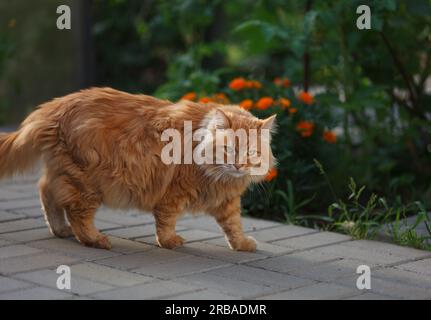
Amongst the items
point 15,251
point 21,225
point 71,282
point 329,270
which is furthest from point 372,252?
point 21,225

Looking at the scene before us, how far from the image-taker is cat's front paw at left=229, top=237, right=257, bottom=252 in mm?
A: 4477

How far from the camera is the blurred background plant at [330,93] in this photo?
5.61 m

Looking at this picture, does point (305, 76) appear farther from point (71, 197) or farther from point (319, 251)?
point (71, 197)

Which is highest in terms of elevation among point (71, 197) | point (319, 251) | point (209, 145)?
point (209, 145)

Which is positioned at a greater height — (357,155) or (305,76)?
(305,76)

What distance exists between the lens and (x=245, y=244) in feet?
14.7

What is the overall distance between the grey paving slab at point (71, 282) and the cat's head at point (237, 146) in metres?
0.94

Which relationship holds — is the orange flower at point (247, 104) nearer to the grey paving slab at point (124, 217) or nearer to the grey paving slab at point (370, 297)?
the grey paving slab at point (124, 217)

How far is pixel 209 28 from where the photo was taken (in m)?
9.08

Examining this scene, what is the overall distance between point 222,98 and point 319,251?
174cm

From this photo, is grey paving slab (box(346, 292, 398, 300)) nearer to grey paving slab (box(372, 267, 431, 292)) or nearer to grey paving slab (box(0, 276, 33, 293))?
grey paving slab (box(372, 267, 431, 292))

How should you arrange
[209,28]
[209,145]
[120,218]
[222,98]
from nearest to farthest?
[209,145] → [120,218] → [222,98] → [209,28]

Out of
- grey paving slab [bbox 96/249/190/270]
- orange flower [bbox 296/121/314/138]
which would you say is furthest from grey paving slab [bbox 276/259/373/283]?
orange flower [bbox 296/121/314/138]

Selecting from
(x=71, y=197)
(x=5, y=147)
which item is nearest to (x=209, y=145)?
(x=71, y=197)
